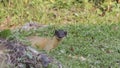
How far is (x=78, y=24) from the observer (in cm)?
787

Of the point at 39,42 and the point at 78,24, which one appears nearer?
the point at 39,42

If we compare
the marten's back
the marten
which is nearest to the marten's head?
the marten

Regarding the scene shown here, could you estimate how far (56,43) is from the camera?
5730 mm

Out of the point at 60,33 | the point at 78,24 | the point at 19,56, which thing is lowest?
the point at 78,24

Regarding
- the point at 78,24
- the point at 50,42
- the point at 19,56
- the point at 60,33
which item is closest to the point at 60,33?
the point at 60,33

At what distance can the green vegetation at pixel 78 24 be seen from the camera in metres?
5.78

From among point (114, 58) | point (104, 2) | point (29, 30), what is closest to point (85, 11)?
point (104, 2)

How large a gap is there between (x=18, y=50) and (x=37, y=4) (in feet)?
15.6

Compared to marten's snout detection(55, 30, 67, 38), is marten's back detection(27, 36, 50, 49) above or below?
below

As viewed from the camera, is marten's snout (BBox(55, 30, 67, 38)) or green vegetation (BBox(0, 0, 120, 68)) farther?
green vegetation (BBox(0, 0, 120, 68))

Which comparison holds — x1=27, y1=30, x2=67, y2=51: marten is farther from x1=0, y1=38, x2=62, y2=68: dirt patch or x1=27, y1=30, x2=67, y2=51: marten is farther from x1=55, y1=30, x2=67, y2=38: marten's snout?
x1=0, y1=38, x2=62, y2=68: dirt patch

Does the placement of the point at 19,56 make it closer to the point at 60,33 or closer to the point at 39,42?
the point at 60,33

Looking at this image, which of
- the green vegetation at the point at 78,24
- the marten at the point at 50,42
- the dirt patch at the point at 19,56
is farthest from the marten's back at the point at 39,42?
the dirt patch at the point at 19,56

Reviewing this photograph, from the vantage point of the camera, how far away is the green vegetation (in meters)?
5.78
